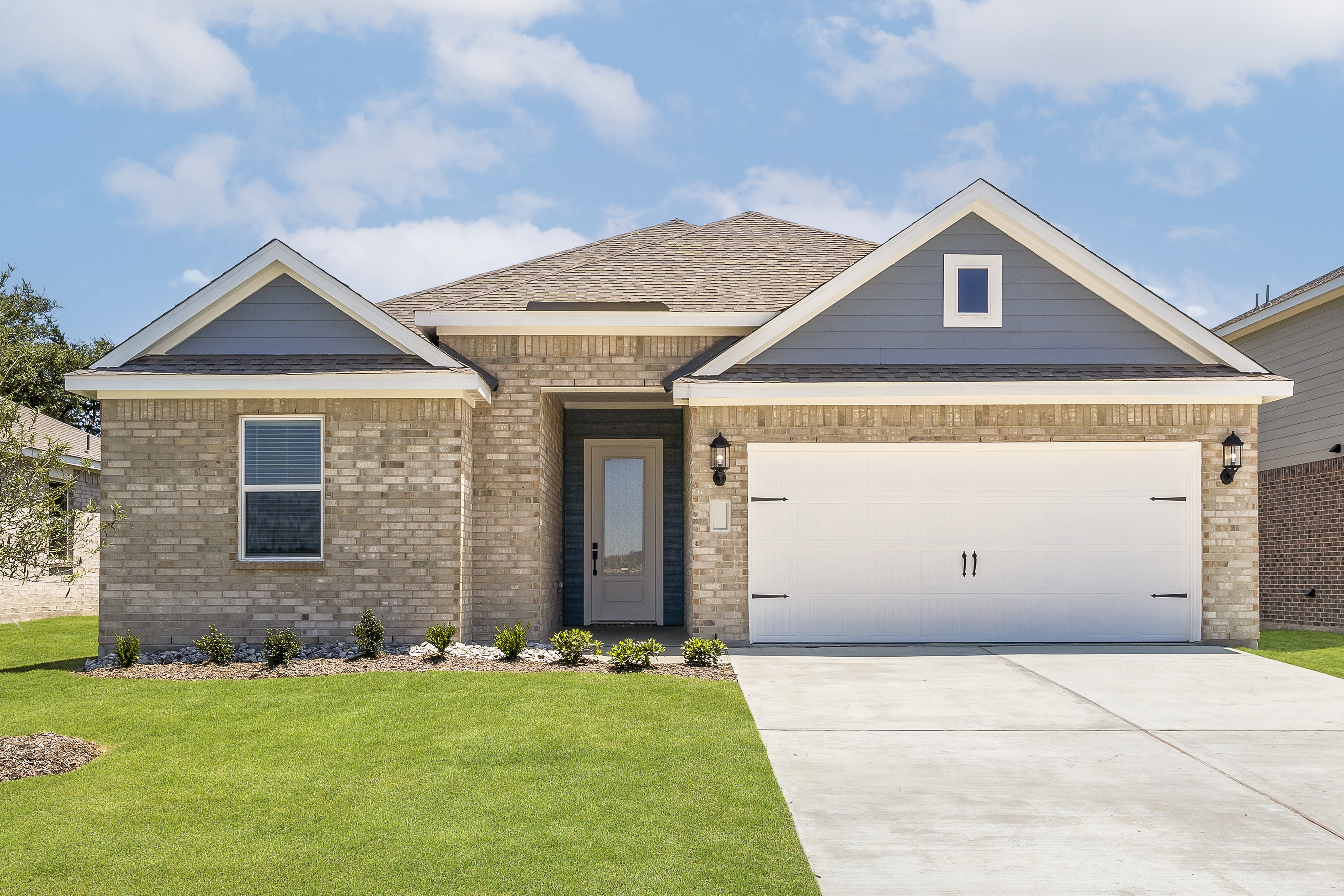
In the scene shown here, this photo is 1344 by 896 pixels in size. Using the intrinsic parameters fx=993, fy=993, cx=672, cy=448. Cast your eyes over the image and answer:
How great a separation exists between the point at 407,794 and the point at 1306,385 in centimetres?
1611

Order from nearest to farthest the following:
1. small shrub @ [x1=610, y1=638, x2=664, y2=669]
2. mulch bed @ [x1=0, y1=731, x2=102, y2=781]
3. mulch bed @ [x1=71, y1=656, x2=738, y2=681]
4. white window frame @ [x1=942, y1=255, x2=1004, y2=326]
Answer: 1. mulch bed @ [x1=0, y1=731, x2=102, y2=781]
2. mulch bed @ [x1=71, y1=656, x2=738, y2=681]
3. small shrub @ [x1=610, y1=638, x2=664, y2=669]
4. white window frame @ [x1=942, y1=255, x2=1004, y2=326]

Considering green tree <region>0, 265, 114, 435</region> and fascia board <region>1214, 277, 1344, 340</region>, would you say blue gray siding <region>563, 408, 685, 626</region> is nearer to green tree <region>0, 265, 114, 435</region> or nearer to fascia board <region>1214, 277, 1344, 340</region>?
fascia board <region>1214, 277, 1344, 340</region>

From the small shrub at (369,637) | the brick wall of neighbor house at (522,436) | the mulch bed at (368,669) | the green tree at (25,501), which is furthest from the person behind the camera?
the brick wall of neighbor house at (522,436)

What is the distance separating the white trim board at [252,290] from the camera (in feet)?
37.0

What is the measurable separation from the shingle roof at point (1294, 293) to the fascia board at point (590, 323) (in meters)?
9.47

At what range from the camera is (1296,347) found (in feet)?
54.3

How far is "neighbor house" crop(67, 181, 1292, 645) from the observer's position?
11.0 metres

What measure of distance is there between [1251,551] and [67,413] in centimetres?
3677

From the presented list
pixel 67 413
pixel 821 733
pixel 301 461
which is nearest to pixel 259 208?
pixel 301 461

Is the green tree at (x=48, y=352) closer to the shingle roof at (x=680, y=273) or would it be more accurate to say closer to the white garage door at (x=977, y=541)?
the shingle roof at (x=680, y=273)

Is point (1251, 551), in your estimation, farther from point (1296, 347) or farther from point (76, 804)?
point (76, 804)

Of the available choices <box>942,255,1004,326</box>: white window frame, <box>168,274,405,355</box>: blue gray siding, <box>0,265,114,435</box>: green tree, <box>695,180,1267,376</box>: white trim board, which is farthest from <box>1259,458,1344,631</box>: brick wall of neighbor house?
<box>0,265,114,435</box>: green tree

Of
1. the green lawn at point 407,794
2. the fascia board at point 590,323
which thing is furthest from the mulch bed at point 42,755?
the fascia board at point 590,323

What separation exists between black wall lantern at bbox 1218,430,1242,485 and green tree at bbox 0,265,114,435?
27.6m
